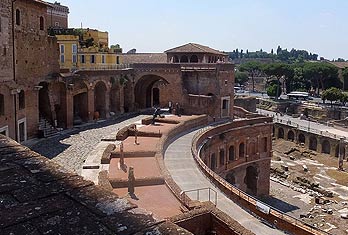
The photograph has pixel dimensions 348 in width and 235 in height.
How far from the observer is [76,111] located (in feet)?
117

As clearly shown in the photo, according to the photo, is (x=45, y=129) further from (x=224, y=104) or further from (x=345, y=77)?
(x=345, y=77)

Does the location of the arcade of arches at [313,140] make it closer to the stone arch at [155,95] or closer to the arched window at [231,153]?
the arched window at [231,153]

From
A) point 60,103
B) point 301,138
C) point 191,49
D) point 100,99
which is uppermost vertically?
point 191,49

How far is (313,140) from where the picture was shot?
58062mm

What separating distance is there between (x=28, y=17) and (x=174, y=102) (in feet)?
56.5

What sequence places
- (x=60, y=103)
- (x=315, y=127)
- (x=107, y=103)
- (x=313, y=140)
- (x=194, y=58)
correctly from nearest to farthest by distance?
(x=60, y=103) → (x=107, y=103) → (x=194, y=58) → (x=313, y=140) → (x=315, y=127)

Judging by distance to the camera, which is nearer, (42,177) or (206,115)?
(42,177)

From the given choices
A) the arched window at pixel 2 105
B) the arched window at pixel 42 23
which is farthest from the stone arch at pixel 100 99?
the arched window at pixel 2 105

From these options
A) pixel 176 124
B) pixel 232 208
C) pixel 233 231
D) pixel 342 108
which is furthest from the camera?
pixel 342 108

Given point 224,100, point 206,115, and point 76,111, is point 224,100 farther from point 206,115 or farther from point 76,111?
point 76,111

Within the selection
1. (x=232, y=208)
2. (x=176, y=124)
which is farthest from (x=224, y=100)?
(x=232, y=208)

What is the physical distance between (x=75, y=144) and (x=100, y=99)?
1254 cm

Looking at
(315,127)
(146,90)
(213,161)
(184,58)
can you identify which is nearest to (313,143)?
(315,127)

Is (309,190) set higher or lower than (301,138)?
lower
